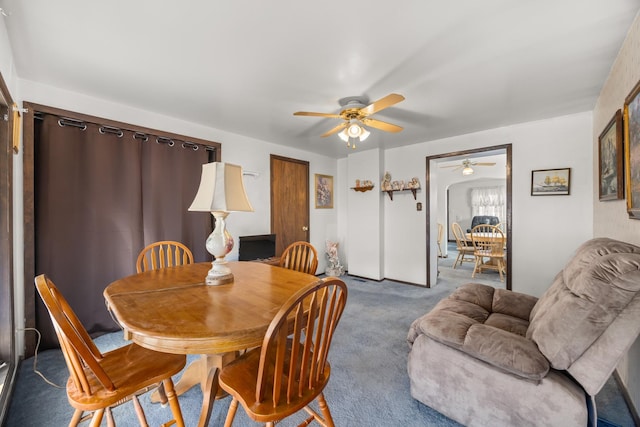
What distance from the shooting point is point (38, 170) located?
7.31 feet

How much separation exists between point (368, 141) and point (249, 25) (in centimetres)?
279

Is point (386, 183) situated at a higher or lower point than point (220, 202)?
higher

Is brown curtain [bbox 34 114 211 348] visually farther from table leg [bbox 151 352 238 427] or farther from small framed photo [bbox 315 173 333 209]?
small framed photo [bbox 315 173 333 209]

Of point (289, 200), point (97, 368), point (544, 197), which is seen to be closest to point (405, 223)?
point (544, 197)

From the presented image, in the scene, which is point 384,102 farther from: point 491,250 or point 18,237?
point 491,250

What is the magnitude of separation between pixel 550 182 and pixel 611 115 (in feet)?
3.93

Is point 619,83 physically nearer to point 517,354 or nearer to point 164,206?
point 517,354

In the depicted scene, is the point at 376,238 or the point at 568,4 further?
the point at 376,238

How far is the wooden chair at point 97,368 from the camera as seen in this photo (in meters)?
0.96

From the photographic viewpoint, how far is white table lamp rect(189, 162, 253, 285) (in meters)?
1.60

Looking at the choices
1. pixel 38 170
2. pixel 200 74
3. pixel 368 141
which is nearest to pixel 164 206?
pixel 38 170

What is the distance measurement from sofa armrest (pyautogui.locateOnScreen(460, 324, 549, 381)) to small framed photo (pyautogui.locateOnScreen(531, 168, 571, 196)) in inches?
100

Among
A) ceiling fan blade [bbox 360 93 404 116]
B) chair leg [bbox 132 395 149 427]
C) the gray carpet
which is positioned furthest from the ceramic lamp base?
ceiling fan blade [bbox 360 93 404 116]

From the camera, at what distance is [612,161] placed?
2.02m
